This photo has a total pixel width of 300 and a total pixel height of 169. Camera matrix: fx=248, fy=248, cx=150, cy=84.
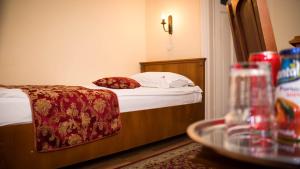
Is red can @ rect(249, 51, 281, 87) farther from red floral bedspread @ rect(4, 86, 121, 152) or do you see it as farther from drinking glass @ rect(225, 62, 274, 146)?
red floral bedspread @ rect(4, 86, 121, 152)

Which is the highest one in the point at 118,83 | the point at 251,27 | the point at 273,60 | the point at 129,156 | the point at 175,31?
the point at 175,31

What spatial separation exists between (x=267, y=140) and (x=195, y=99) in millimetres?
2579

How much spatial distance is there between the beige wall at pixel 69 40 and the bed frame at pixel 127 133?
21.2 inches

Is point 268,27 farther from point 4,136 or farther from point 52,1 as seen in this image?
point 52,1

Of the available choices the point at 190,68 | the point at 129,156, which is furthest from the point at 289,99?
the point at 190,68

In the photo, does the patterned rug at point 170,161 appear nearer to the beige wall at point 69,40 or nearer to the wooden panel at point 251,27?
the wooden panel at point 251,27

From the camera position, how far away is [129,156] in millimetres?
2238

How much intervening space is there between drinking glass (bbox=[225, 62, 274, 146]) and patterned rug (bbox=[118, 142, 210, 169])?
134 centimetres

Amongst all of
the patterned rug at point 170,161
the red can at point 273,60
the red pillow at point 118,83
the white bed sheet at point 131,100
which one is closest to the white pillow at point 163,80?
the white bed sheet at point 131,100

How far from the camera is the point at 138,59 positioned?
3883mm

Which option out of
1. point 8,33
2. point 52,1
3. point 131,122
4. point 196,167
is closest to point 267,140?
point 196,167

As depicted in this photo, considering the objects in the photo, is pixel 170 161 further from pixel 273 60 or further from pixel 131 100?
pixel 273 60

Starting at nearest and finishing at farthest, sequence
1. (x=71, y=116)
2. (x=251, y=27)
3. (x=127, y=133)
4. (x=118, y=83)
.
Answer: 1. (x=251, y=27)
2. (x=71, y=116)
3. (x=127, y=133)
4. (x=118, y=83)

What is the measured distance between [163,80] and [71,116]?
4.14 ft
